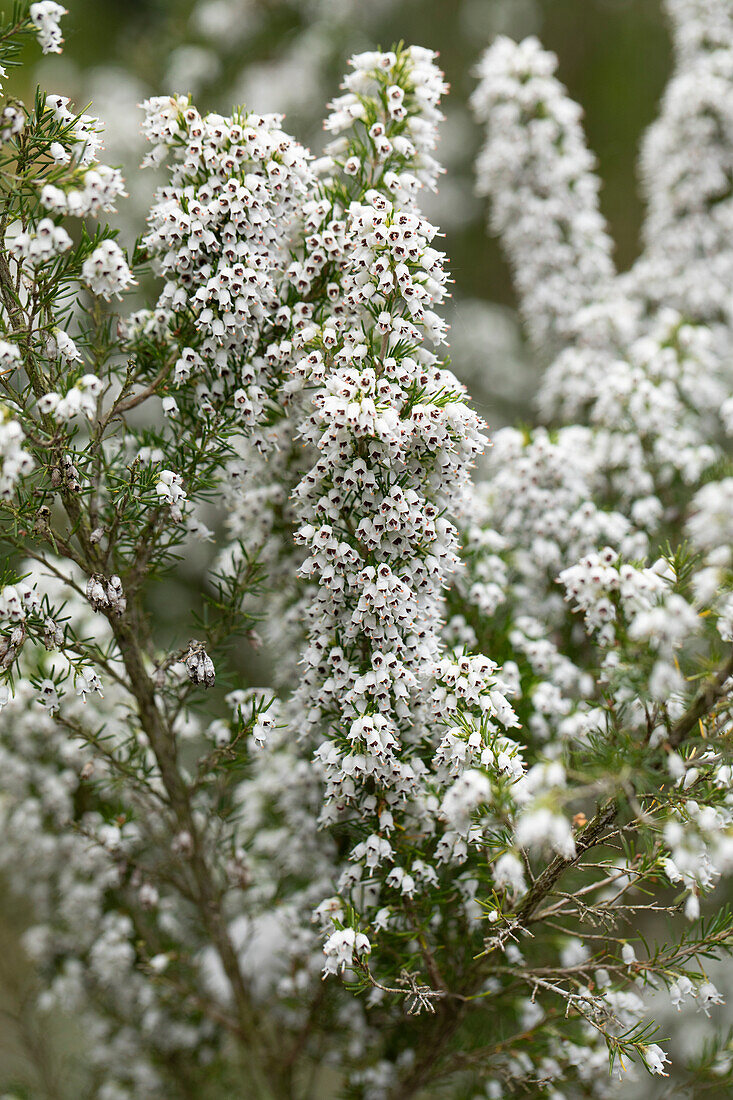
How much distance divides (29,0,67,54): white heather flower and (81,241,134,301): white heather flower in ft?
1.94

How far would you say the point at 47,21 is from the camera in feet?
7.96

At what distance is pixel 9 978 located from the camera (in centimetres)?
468

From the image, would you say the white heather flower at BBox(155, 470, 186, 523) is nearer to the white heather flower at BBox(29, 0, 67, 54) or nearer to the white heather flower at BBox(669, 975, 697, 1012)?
the white heather flower at BBox(29, 0, 67, 54)

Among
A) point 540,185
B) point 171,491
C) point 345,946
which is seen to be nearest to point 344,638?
point 171,491

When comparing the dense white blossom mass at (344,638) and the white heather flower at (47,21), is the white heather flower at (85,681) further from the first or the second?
the white heather flower at (47,21)

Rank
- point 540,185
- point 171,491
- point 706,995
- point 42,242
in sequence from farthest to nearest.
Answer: point 540,185
point 171,491
point 706,995
point 42,242

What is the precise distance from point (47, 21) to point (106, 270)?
71 centimetres

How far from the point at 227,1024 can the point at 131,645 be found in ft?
6.17

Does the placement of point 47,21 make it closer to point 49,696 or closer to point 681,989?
point 49,696

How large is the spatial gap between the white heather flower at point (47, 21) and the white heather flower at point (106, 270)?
0.59 metres

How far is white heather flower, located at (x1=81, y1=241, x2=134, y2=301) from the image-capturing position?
2.52m

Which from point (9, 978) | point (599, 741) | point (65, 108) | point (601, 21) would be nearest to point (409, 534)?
point (599, 741)

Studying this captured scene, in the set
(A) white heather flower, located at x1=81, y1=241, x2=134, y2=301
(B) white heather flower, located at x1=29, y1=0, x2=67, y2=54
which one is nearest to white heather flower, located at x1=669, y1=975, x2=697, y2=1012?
(A) white heather flower, located at x1=81, y1=241, x2=134, y2=301

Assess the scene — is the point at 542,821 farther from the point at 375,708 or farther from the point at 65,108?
the point at 65,108
